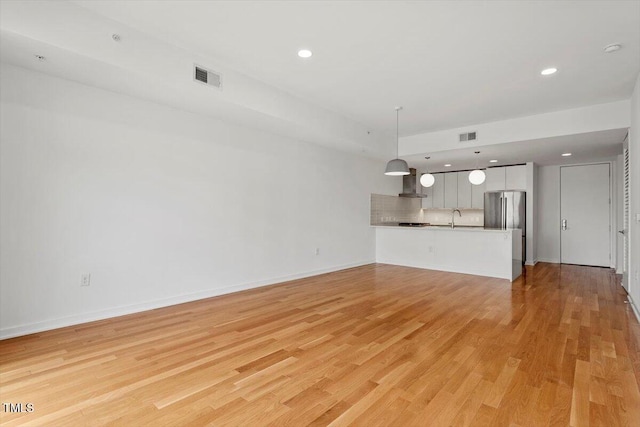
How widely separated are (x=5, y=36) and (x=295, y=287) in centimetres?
423

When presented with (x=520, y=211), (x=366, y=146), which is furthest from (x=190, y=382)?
(x=520, y=211)

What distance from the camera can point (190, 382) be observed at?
88.1 inches

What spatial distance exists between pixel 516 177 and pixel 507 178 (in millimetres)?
200

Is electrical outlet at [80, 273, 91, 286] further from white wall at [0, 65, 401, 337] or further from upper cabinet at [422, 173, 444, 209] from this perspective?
upper cabinet at [422, 173, 444, 209]

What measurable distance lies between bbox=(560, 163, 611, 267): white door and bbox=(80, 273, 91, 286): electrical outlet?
959 centimetres

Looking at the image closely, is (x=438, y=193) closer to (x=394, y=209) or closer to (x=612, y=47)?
(x=394, y=209)

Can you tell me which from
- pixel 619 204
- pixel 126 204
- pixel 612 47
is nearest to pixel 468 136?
pixel 612 47

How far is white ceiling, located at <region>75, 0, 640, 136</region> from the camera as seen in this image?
2.75 meters

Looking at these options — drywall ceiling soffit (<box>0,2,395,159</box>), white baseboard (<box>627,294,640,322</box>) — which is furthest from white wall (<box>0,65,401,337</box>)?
white baseboard (<box>627,294,640,322</box>)

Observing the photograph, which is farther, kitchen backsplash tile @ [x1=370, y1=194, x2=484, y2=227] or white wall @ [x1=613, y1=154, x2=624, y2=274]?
kitchen backsplash tile @ [x1=370, y1=194, x2=484, y2=227]

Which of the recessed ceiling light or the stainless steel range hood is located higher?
the recessed ceiling light

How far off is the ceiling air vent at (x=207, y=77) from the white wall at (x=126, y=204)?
29.9 inches

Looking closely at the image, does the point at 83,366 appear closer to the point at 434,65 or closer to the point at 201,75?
the point at 201,75

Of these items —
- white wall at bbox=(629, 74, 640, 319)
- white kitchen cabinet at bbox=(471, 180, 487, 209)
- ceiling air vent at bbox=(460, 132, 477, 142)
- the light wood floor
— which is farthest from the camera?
white kitchen cabinet at bbox=(471, 180, 487, 209)
